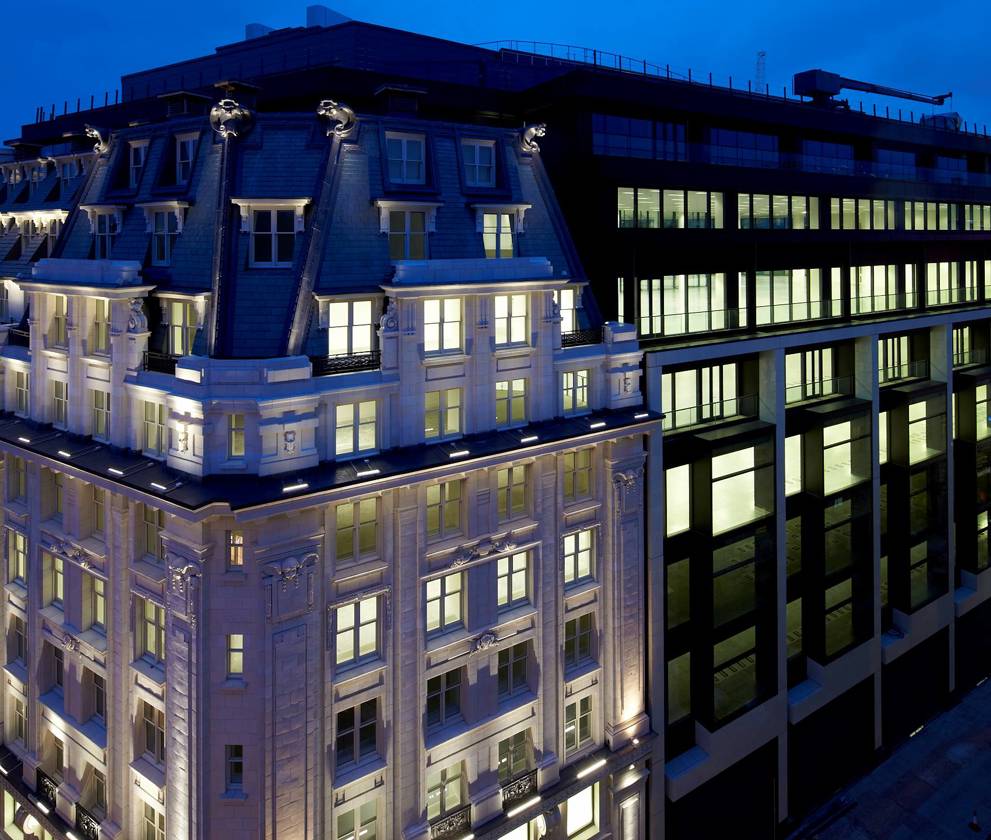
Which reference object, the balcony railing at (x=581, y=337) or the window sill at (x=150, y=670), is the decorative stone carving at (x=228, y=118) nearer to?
the balcony railing at (x=581, y=337)

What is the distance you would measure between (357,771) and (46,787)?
16257 mm

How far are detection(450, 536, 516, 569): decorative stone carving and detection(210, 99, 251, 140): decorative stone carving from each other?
61.9ft

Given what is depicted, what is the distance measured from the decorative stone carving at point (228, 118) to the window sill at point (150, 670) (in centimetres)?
2058

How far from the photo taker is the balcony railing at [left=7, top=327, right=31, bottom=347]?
41.8 m

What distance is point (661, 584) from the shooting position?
41969 millimetres

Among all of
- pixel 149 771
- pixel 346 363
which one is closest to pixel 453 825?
pixel 149 771

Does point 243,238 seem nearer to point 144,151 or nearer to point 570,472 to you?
point 144,151

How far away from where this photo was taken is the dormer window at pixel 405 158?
36.0m

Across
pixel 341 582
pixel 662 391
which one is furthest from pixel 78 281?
pixel 662 391

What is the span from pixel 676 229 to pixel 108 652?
3265cm

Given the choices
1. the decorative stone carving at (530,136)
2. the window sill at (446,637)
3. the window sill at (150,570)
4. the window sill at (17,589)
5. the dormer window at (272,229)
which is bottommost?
the window sill at (446,637)

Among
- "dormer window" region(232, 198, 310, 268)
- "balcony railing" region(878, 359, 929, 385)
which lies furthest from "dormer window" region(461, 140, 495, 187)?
"balcony railing" region(878, 359, 929, 385)

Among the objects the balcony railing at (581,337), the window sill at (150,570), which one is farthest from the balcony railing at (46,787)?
the balcony railing at (581,337)

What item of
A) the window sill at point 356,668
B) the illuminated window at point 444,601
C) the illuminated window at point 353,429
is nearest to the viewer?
the window sill at point 356,668
